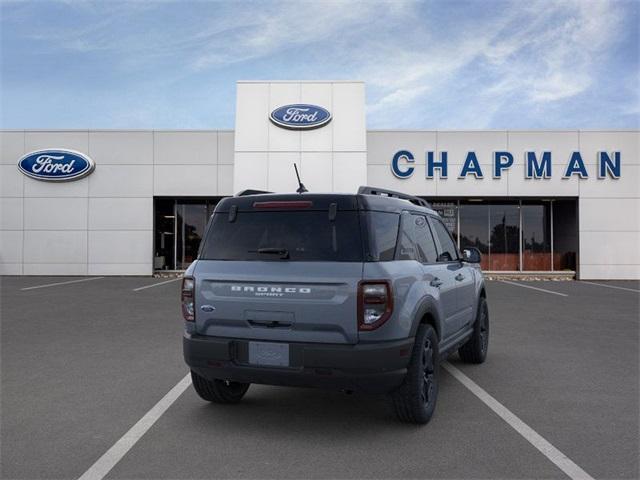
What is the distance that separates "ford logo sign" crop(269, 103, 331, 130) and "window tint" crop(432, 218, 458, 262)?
1359cm

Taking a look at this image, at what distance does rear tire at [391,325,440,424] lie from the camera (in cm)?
401

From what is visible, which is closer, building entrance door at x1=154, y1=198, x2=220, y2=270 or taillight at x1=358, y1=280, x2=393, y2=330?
taillight at x1=358, y1=280, x2=393, y2=330

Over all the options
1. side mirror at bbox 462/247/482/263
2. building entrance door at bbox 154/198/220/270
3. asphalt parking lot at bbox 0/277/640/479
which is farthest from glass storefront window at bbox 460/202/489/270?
side mirror at bbox 462/247/482/263

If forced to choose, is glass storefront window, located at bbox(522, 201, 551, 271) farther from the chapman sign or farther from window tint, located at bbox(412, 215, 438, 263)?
window tint, located at bbox(412, 215, 438, 263)

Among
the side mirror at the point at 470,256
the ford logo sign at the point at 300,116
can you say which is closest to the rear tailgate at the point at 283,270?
the side mirror at the point at 470,256

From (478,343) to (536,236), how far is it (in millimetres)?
17415

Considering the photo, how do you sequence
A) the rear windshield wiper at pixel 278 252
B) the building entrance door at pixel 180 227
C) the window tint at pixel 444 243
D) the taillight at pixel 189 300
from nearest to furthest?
1. the rear windshield wiper at pixel 278 252
2. the taillight at pixel 189 300
3. the window tint at pixel 444 243
4. the building entrance door at pixel 180 227

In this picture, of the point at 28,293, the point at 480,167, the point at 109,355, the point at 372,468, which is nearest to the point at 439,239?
the point at 372,468

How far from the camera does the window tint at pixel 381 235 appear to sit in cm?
386

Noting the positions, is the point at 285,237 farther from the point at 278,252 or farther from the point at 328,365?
the point at 328,365

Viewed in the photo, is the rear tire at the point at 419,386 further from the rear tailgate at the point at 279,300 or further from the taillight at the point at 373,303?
the rear tailgate at the point at 279,300

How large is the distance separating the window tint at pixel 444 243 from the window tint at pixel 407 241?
65 centimetres

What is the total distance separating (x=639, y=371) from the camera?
6.05 m

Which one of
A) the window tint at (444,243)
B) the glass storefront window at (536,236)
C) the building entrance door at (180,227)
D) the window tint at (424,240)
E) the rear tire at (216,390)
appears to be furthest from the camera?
the glass storefront window at (536,236)
